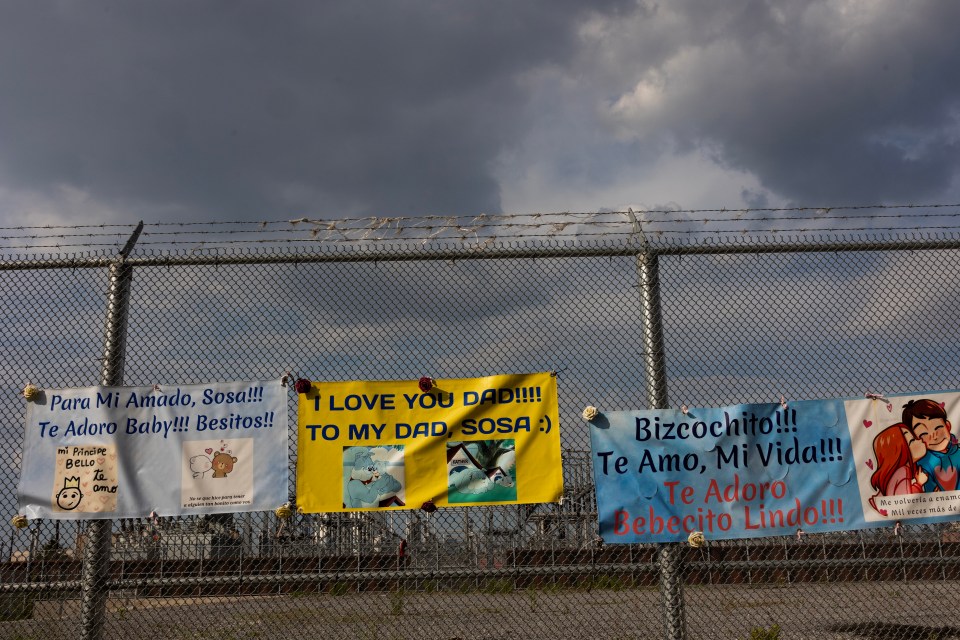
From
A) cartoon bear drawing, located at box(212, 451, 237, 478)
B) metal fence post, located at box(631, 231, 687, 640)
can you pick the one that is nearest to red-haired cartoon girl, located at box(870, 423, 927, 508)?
metal fence post, located at box(631, 231, 687, 640)

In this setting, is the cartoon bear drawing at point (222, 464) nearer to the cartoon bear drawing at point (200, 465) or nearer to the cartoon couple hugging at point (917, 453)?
the cartoon bear drawing at point (200, 465)

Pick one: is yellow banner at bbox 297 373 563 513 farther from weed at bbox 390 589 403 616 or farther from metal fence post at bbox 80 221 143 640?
weed at bbox 390 589 403 616

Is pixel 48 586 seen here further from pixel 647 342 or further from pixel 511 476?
pixel 647 342

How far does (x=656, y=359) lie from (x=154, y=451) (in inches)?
137

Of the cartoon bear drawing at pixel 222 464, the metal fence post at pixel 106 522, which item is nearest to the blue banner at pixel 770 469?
the cartoon bear drawing at pixel 222 464

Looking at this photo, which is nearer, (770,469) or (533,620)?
(770,469)

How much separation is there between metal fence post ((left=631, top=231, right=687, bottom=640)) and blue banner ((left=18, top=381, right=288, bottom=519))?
2.52 m

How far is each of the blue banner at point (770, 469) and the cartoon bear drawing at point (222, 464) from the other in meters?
2.46

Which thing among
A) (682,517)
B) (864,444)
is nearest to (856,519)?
(864,444)

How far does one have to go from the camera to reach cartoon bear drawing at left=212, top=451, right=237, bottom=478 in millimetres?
5262

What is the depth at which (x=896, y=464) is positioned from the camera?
5.41 metres

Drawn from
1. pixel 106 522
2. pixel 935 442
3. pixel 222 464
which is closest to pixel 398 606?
pixel 222 464

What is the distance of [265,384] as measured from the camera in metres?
5.39

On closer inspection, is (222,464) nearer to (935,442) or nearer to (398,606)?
(398,606)
